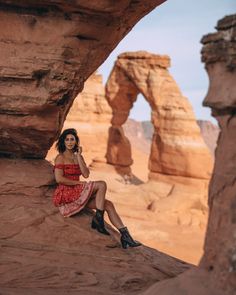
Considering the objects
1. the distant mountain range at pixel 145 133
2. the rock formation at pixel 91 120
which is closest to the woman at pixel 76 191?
the rock formation at pixel 91 120

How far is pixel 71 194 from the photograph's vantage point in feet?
20.1

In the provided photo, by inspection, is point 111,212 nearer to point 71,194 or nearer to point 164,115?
point 71,194

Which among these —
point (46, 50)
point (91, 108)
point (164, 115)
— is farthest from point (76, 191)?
point (91, 108)

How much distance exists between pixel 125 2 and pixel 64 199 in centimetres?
276

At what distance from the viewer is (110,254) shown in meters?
5.79

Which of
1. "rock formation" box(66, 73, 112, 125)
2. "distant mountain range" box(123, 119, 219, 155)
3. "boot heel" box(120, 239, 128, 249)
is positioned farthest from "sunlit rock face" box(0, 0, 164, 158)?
"distant mountain range" box(123, 119, 219, 155)

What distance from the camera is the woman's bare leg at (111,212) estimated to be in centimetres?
600

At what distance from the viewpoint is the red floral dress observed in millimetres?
6074

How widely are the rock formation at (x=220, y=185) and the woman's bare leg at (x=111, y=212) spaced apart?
8.17ft

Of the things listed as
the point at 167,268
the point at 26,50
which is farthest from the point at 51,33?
the point at 167,268

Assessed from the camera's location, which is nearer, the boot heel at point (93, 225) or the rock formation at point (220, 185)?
the rock formation at point (220, 185)

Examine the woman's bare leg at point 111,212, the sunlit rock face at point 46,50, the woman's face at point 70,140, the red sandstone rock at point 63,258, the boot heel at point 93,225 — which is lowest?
the red sandstone rock at point 63,258

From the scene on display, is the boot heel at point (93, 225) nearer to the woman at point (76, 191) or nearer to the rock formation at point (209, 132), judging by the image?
the woman at point (76, 191)

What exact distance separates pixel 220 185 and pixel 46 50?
3419 mm
